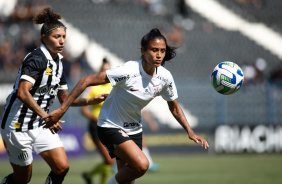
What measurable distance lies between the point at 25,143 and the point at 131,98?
154 centimetres

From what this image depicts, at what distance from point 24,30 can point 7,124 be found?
51.4ft

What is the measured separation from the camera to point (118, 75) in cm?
642

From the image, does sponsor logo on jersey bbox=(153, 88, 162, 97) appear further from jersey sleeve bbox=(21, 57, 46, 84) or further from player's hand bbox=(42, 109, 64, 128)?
jersey sleeve bbox=(21, 57, 46, 84)

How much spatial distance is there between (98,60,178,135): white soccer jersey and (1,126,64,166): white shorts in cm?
73

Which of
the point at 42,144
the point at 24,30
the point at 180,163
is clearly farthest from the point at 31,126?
the point at 24,30

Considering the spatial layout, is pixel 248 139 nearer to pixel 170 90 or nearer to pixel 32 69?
pixel 170 90

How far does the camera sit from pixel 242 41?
2747cm

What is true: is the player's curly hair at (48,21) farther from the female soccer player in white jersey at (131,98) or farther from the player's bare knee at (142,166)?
the player's bare knee at (142,166)

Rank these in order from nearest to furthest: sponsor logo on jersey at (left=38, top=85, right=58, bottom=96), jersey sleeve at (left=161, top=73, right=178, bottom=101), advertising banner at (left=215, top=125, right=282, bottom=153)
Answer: sponsor logo on jersey at (left=38, top=85, right=58, bottom=96), jersey sleeve at (left=161, top=73, right=178, bottom=101), advertising banner at (left=215, top=125, right=282, bottom=153)

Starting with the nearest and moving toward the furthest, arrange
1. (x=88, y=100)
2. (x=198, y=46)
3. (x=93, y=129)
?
(x=88, y=100) → (x=93, y=129) → (x=198, y=46)

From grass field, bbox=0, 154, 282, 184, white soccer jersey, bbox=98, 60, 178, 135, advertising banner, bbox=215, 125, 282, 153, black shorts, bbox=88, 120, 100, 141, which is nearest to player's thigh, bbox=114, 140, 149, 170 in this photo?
white soccer jersey, bbox=98, 60, 178, 135

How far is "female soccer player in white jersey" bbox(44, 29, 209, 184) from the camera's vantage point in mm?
A: 6367

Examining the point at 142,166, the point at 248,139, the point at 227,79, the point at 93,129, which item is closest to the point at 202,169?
the point at 93,129

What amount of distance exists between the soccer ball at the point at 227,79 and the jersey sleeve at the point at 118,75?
1.58m
